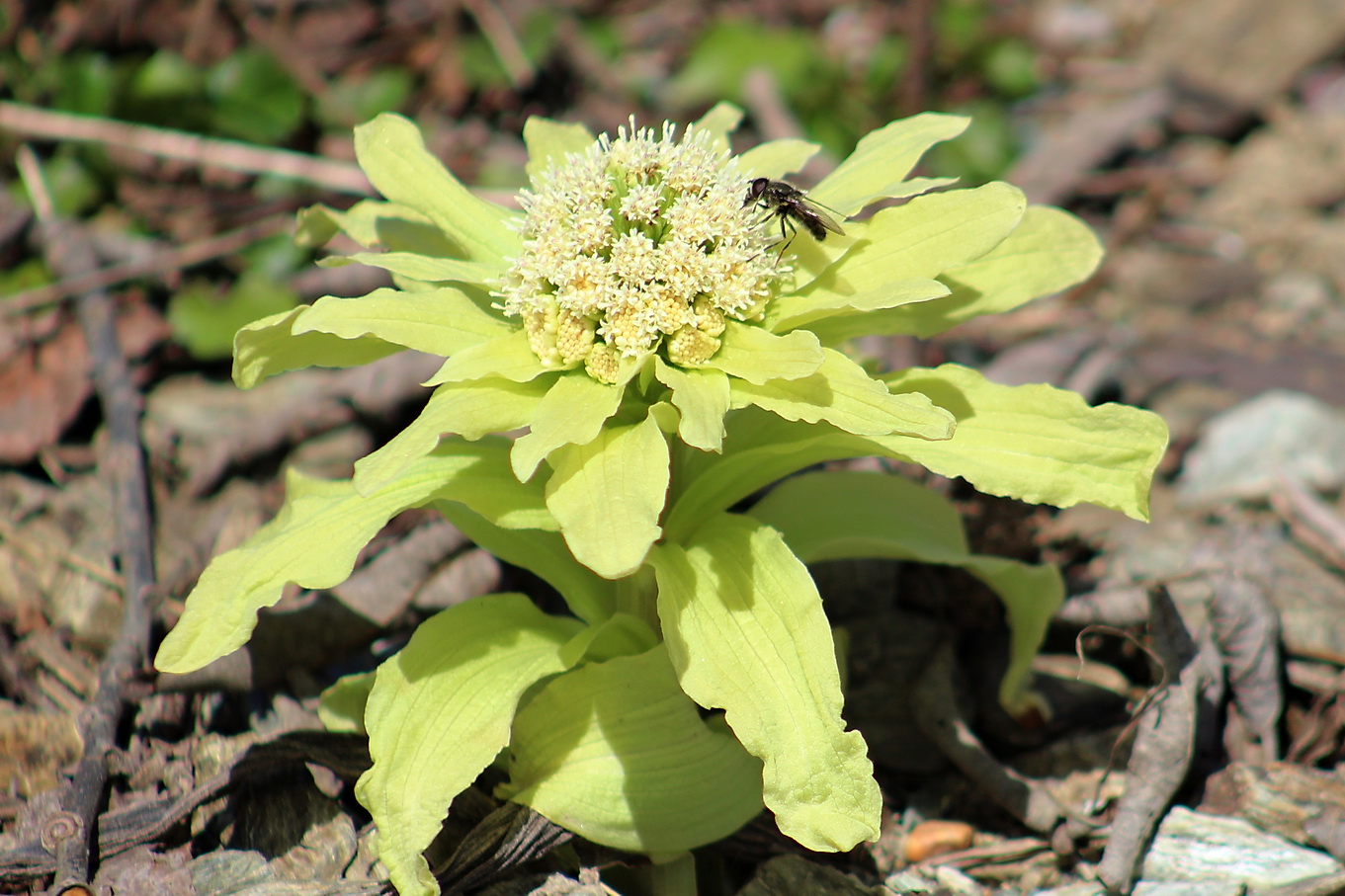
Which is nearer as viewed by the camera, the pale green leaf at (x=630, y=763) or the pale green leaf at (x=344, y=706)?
the pale green leaf at (x=630, y=763)

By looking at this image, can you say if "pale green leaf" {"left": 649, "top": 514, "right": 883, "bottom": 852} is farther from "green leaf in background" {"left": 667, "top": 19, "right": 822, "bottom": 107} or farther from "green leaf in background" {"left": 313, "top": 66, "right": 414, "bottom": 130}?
"green leaf in background" {"left": 667, "top": 19, "right": 822, "bottom": 107}

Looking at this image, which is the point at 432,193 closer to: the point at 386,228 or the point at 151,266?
the point at 386,228

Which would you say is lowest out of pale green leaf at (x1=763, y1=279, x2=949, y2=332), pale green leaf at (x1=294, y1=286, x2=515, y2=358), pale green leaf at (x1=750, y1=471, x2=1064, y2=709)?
pale green leaf at (x1=750, y1=471, x2=1064, y2=709)

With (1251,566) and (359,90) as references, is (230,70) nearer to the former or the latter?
(359,90)

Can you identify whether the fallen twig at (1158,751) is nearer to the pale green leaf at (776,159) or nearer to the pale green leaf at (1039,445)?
the pale green leaf at (1039,445)

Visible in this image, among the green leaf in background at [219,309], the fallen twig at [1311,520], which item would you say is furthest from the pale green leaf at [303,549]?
the fallen twig at [1311,520]

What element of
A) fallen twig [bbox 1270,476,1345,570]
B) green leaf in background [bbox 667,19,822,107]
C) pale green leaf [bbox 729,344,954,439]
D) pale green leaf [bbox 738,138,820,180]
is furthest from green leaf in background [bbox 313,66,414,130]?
fallen twig [bbox 1270,476,1345,570]
